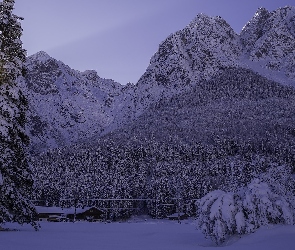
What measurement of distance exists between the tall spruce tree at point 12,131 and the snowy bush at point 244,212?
693cm

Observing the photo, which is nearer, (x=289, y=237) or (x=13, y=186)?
(x=289, y=237)

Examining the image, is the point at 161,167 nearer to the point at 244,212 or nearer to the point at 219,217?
the point at 244,212

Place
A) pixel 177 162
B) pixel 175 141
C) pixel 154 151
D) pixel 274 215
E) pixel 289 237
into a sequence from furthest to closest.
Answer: pixel 175 141 → pixel 154 151 → pixel 177 162 → pixel 274 215 → pixel 289 237

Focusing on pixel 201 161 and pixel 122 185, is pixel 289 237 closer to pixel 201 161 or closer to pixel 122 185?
pixel 122 185

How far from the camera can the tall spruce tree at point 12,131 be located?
45.6ft

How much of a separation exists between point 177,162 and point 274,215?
Result: 138518mm

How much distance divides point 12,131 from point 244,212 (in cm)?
907

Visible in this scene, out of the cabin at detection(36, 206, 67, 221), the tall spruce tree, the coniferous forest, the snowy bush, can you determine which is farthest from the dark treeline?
the snowy bush

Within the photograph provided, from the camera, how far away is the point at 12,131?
14406 millimetres

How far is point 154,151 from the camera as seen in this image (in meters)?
163

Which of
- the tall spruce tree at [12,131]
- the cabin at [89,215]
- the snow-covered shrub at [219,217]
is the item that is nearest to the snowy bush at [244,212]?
the snow-covered shrub at [219,217]

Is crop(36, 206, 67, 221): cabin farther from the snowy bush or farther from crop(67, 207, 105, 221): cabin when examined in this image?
the snowy bush

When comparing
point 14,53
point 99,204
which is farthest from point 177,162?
point 14,53

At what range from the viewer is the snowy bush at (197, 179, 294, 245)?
33.3 feet
